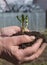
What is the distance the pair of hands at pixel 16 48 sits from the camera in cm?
117

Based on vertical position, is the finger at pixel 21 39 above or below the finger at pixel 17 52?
above

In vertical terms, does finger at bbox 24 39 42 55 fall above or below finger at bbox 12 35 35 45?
below

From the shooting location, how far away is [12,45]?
3.88ft

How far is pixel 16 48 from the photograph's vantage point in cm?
117

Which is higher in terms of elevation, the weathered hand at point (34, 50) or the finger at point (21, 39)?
the finger at point (21, 39)

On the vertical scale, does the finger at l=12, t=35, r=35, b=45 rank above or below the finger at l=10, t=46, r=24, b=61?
above

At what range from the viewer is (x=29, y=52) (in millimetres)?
1200

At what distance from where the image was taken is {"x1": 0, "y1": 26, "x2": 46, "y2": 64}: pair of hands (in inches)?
45.9

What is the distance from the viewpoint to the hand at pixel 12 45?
117 centimetres

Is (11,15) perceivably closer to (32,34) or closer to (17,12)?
(17,12)

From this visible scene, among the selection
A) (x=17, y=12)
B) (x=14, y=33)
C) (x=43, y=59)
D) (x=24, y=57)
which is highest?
(x=14, y=33)

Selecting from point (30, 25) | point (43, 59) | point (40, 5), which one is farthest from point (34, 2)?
point (43, 59)

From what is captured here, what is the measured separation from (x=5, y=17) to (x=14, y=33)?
4.12 m

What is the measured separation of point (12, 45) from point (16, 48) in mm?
25
